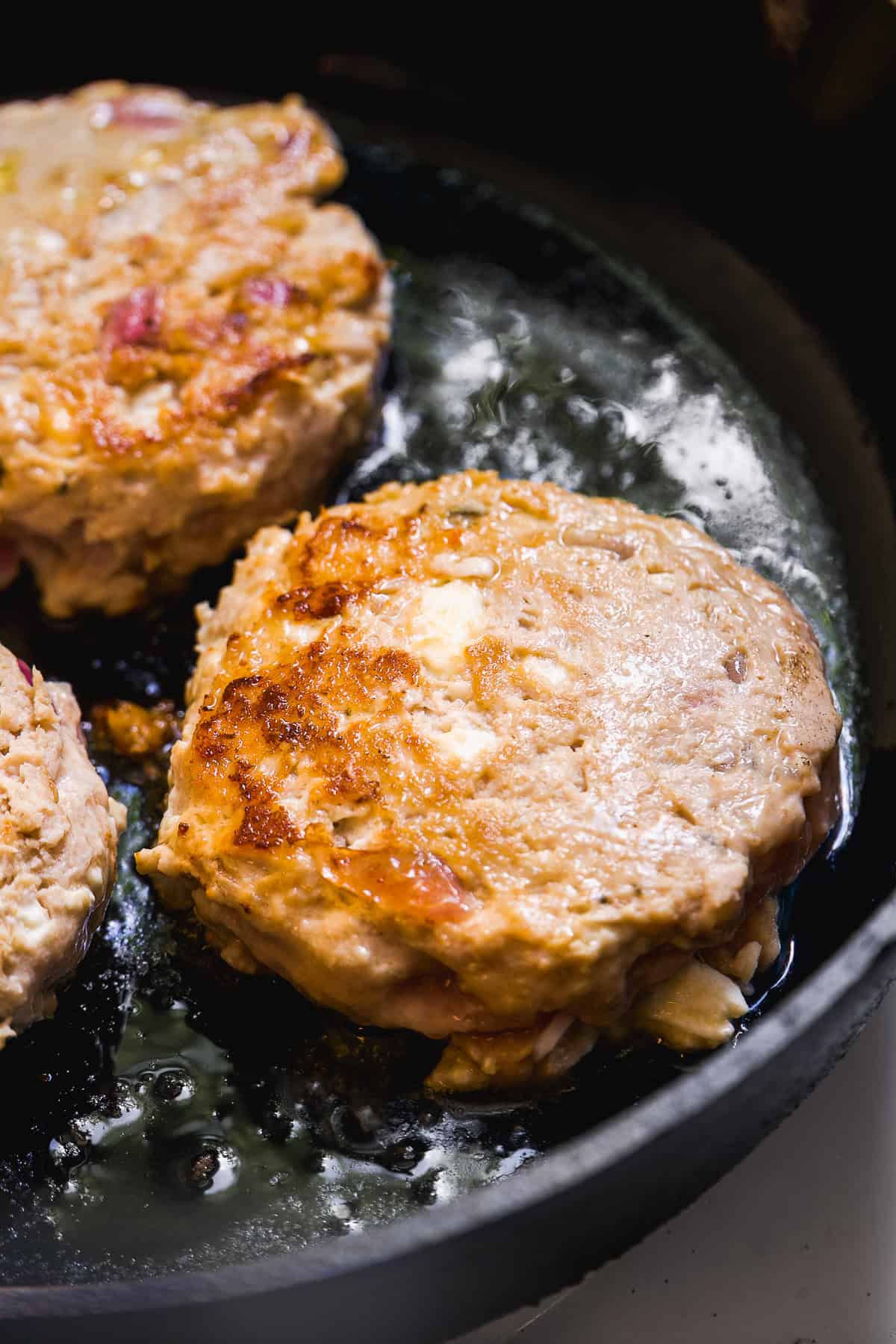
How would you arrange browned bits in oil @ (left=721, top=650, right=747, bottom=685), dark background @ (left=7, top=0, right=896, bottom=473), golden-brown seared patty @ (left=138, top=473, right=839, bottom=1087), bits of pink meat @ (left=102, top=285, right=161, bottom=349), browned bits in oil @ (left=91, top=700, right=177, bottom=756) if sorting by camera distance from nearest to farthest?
1. golden-brown seared patty @ (left=138, top=473, right=839, bottom=1087)
2. browned bits in oil @ (left=721, top=650, right=747, bottom=685)
3. browned bits in oil @ (left=91, top=700, right=177, bottom=756)
4. bits of pink meat @ (left=102, top=285, right=161, bottom=349)
5. dark background @ (left=7, top=0, right=896, bottom=473)

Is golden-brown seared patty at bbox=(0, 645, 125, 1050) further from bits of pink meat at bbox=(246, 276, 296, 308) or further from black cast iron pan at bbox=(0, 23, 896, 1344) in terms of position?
bits of pink meat at bbox=(246, 276, 296, 308)

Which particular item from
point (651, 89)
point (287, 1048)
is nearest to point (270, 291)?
point (651, 89)

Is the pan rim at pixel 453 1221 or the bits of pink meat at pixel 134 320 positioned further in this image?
the bits of pink meat at pixel 134 320

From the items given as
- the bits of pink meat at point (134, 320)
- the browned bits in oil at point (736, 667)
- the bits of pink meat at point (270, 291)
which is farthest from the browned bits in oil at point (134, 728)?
the browned bits in oil at point (736, 667)

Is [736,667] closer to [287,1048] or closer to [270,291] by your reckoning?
[287,1048]

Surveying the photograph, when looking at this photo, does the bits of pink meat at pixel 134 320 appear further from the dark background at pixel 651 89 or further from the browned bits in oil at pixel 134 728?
the dark background at pixel 651 89

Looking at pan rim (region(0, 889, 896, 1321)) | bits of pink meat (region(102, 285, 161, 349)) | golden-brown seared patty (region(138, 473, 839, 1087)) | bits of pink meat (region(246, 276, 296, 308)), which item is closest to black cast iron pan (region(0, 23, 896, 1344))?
pan rim (region(0, 889, 896, 1321))

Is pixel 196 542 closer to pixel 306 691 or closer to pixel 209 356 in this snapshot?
pixel 209 356
